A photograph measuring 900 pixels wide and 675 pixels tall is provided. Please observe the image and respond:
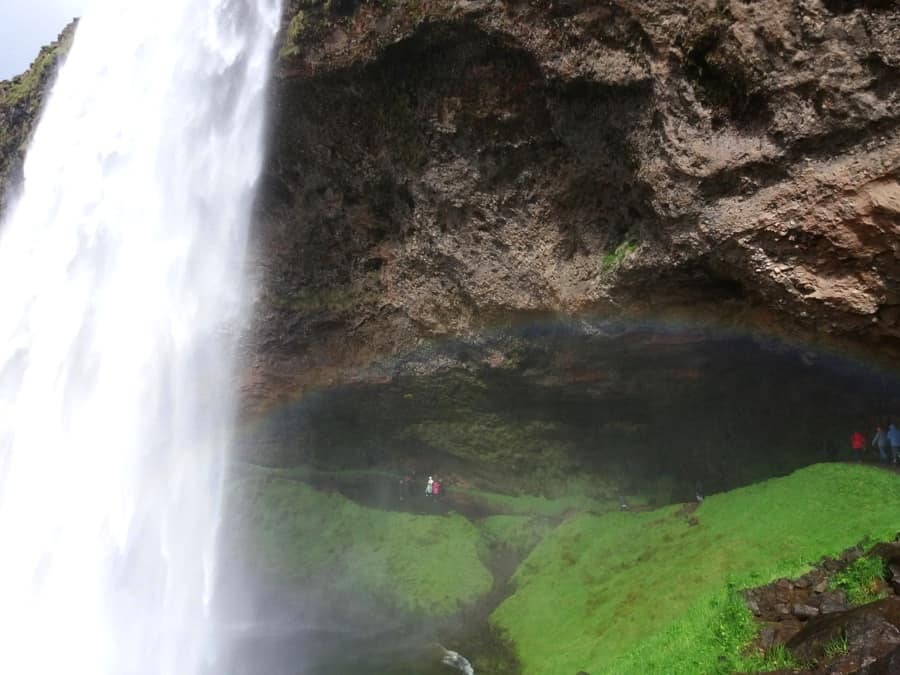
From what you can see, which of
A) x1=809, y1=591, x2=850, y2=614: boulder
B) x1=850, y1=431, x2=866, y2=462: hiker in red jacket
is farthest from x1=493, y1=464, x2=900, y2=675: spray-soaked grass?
x1=850, y1=431, x2=866, y2=462: hiker in red jacket

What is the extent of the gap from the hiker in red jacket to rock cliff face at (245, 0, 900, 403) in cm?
Answer: 284

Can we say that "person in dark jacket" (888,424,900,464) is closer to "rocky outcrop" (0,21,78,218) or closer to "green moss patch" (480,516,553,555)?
"green moss patch" (480,516,553,555)

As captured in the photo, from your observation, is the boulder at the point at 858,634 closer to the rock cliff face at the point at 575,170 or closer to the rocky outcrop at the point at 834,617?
the rocky outcrop at the point at 834,617

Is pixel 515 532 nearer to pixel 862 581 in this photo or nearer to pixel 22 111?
pixel 862 581

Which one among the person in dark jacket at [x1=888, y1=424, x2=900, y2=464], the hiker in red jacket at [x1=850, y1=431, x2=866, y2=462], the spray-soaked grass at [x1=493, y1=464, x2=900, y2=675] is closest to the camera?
the spray-soaked grass at [x1=493, y1=464, x2=900, y2=675]

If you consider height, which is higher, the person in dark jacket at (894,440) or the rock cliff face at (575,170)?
the rock cliff face at (575,170)

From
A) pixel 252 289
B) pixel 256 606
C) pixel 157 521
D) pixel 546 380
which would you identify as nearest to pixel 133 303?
pixel 252 289

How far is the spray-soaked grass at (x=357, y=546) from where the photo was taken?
1491 cm

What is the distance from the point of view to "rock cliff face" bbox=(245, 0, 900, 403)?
29.4 feet

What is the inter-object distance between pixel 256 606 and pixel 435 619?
466cm

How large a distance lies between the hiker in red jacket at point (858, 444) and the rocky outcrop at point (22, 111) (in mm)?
21342

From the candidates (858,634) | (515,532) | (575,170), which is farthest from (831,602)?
(515,532)

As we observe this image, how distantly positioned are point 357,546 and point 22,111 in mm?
15668

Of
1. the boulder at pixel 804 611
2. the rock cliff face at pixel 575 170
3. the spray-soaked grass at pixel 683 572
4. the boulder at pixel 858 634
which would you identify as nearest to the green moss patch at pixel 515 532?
the spray-soaked grass at pixel 683 572
